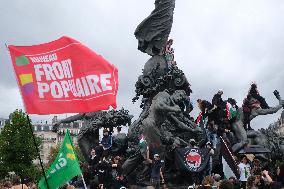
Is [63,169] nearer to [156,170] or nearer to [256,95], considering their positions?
[156,170]

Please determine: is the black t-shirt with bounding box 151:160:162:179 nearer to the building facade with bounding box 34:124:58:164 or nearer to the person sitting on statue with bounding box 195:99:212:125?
the person sitting on statue with bounding box 195:99:212:125

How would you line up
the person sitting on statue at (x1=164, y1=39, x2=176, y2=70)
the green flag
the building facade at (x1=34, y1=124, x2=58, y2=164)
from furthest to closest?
the building facade at (x1=34, y1=124, x2=58, y2=164) → the person sitting on statue at (x1=164, y1=39, x2=176, y2=70) → the green flag

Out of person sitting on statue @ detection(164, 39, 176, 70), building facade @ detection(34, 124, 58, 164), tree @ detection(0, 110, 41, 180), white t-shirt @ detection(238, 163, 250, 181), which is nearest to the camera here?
white t-shirt @ detection(238, 163, 250, 181)

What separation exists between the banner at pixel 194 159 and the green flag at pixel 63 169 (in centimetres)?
760

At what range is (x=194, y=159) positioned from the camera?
15812 millimetres

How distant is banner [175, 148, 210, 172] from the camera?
51.8 ft

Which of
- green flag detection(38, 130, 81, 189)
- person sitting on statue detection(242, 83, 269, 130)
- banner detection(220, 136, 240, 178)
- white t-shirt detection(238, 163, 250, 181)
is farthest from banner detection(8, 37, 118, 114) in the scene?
person sitting on statue detection(242, 83, 269, 130)

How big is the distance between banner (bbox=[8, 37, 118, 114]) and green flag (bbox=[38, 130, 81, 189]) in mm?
824

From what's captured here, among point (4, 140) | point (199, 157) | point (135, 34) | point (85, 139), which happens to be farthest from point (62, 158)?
point (4, 140)

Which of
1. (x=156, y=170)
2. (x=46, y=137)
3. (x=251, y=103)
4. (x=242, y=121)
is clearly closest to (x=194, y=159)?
(x=156, y=170)

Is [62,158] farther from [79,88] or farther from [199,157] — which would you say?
[199,157]

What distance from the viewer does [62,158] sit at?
8.68m

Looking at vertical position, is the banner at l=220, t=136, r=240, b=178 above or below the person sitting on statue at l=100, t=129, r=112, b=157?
below

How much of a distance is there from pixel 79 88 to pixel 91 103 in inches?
13.7
